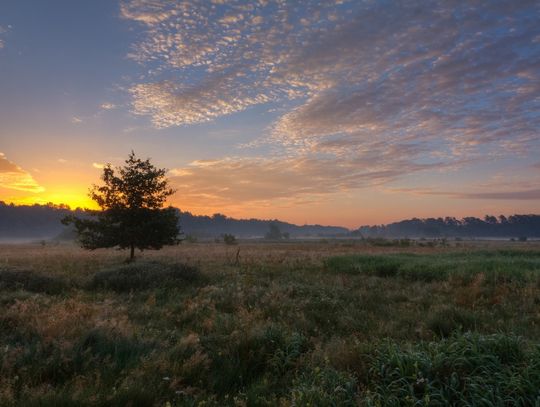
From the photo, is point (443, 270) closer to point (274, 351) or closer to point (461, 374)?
point (274, 351)

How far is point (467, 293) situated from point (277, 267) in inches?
436

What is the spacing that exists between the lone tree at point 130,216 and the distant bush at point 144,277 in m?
5.48

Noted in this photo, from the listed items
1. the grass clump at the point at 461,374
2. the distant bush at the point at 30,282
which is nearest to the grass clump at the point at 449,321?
the grass clump at the point at 461,374

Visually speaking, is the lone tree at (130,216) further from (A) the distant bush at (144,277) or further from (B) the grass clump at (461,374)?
(B) the grass clump at (461,374)

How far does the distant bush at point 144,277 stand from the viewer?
14688 mm

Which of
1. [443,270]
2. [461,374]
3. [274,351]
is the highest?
[461,374]

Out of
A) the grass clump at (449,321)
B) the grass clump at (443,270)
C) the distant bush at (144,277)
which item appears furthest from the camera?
the grass clump at (443,270)

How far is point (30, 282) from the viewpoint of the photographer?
13719 mm

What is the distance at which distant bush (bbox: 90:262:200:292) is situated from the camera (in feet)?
48.2

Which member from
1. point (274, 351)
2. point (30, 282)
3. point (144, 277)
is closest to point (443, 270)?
point (144, 277)

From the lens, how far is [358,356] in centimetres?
588

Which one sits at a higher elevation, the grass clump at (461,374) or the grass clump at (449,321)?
the grass clump at (461,374)

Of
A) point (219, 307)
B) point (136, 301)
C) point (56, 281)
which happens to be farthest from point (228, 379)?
point (56, 281)

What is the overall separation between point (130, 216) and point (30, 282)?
9138 millimetres
